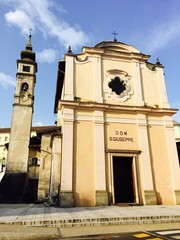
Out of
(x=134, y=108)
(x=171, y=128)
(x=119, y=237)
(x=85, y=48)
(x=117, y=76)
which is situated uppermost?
(x=85, y=48)

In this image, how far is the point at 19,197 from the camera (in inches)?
745

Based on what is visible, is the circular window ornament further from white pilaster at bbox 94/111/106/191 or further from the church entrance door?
the church entrance door

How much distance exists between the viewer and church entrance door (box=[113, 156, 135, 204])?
1236 centimetres

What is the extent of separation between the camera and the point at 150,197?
11797 millimetres

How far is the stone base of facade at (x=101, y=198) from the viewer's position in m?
11.1

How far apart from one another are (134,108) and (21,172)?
1384cm

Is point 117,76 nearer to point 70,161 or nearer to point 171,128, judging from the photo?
point 171,128

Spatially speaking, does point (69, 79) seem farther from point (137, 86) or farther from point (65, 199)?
point (65, 199)

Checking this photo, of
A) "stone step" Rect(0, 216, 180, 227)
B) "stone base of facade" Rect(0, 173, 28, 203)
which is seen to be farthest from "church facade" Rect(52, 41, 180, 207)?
"stone base of facade" Rect(0, 173, 28, 203)

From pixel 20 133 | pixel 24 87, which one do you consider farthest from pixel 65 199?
pixel 24 87

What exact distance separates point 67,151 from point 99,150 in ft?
6.01

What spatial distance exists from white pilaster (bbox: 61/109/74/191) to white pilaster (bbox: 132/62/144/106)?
460 cm

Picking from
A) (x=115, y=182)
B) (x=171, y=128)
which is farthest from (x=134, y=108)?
(x=115, y=182)

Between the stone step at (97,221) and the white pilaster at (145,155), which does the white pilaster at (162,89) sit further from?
the stone step at (97,221)
